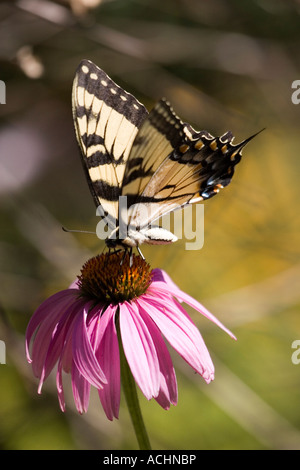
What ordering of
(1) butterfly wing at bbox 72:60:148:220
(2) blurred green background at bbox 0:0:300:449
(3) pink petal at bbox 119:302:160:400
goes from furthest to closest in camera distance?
(2) blurred green background at bbox 0:0:300:449
(1) butterfly wing at bbox 72:60:148:220
(3) pink petal at bbox 119:302:160:400

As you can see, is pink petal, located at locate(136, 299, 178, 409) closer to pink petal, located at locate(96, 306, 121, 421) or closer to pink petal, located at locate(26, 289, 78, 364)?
pink petal, located at locate(96, 306, 121, 421)

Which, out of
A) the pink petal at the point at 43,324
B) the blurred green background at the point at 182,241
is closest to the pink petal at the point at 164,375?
the pink petal at the point at 43,324

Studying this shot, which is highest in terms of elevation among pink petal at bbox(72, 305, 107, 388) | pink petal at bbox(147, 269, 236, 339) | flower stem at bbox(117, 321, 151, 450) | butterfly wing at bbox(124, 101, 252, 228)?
butterfly wing at bbox(124, 101, 252, 228)

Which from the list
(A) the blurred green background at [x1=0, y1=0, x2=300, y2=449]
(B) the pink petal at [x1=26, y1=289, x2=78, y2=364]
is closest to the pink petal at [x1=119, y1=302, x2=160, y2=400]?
(B) the pink petal at [x1=26, y1=289, x2=78, y2=364]

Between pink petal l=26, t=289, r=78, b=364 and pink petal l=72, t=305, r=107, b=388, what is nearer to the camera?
pink petal l=72, t=305, r=107, b=388

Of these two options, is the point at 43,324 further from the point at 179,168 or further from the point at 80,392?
the point at 179,168

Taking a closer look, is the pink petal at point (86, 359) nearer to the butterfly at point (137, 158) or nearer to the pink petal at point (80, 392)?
the pink petal at point (80, 392)

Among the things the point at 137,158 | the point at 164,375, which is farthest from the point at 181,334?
the point at 137,158
